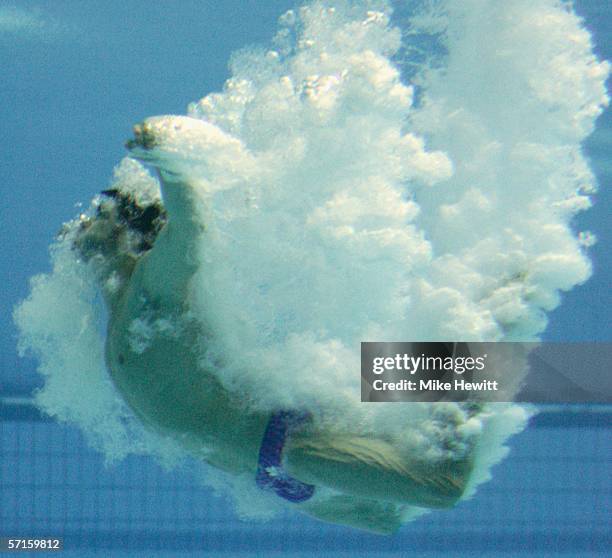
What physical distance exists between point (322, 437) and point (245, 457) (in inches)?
12.0

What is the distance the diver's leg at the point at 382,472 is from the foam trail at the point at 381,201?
5 centimetres

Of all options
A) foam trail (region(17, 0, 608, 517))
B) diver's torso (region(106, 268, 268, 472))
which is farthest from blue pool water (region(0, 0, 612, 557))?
foam trail (region(17, 0, 608, 517))

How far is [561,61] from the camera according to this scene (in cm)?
250

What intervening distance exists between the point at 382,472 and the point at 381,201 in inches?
29.2

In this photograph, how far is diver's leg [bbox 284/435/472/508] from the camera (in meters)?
2.08

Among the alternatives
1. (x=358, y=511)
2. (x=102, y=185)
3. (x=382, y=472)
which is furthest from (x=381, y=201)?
(x=102, y=185)

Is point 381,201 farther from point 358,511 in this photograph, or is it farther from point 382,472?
point 358,511

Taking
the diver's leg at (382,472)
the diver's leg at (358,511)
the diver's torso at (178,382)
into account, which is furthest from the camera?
the diver's leg at (358,511)

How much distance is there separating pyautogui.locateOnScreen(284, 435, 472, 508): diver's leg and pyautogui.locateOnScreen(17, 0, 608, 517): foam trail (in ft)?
0.16

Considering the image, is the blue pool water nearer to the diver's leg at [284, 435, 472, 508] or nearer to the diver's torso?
the diver's torso

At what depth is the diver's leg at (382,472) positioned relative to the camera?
6.81 ft

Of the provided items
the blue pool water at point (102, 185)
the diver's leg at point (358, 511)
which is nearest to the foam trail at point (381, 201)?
the diver's leg at point (358, 511)

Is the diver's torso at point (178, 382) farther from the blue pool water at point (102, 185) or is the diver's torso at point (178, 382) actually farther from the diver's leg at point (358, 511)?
the blue pool water at point (102, 185)

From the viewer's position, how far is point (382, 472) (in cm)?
208
